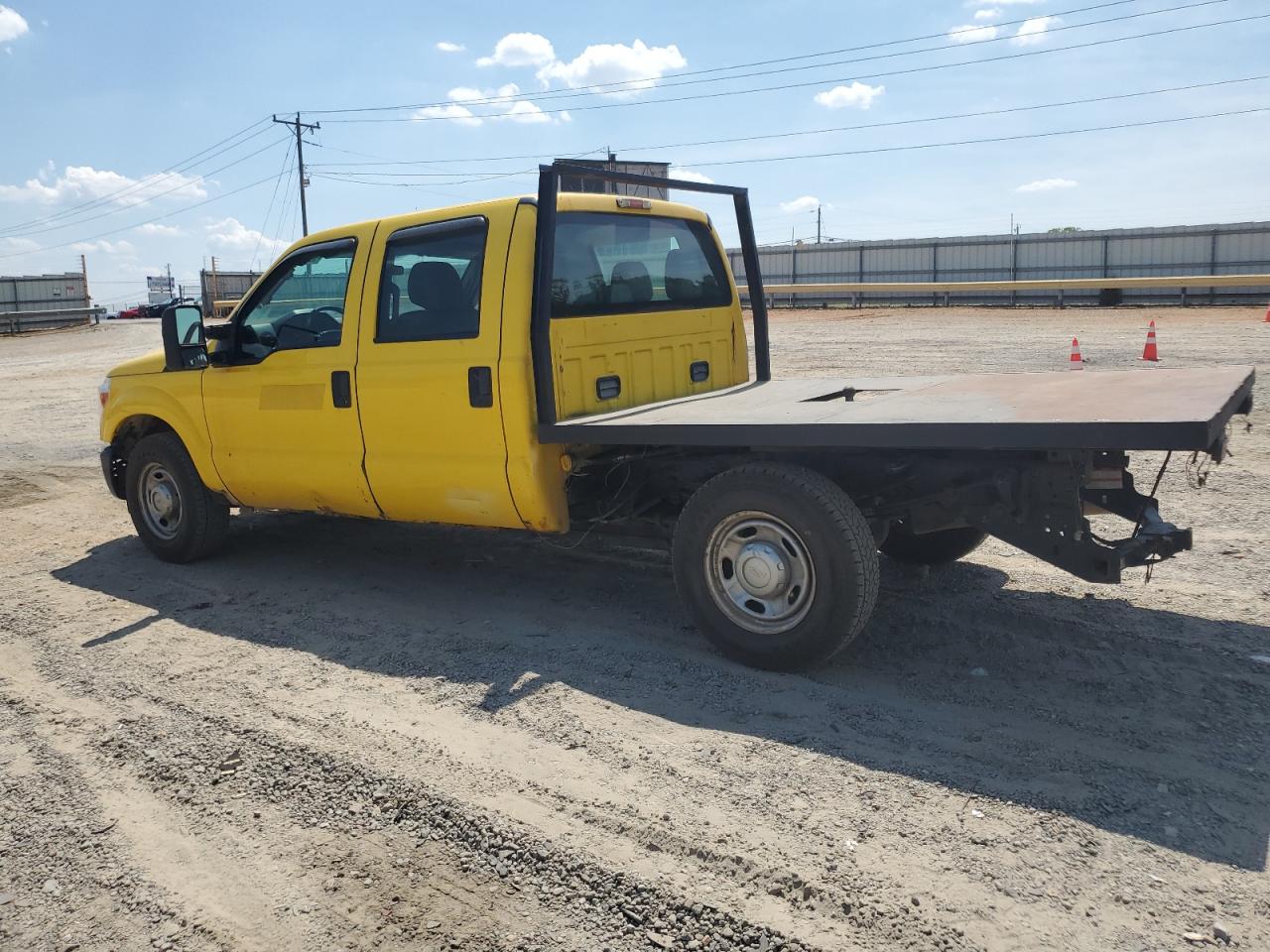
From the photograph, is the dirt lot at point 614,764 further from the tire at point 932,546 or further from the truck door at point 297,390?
the truck door at point 297,390

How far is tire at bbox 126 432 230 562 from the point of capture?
6.98m

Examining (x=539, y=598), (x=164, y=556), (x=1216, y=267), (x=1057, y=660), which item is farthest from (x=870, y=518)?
(x=1216, y=267)

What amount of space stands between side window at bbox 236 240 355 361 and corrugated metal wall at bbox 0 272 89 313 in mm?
49698

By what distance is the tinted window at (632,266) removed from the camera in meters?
5.55

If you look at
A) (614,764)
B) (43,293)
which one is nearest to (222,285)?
(43,293)

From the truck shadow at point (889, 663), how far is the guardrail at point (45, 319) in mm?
42118

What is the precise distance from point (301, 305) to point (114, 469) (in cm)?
227

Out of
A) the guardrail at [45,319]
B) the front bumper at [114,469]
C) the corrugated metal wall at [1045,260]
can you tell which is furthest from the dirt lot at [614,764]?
the guardrail at [45,319]

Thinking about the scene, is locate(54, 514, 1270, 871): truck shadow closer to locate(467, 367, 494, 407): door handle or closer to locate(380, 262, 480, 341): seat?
locate(467, 367, 494, 407): door handle

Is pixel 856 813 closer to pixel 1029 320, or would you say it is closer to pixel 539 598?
A: pixel 539 598

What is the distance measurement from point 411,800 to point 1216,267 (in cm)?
3848

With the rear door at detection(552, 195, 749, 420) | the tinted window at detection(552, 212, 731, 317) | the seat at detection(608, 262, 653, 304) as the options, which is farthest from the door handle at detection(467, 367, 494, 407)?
the seat at detection(608, 262, 653, 304)

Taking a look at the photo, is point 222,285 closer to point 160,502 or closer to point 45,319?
point 45,319

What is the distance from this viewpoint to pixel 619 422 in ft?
16.4
